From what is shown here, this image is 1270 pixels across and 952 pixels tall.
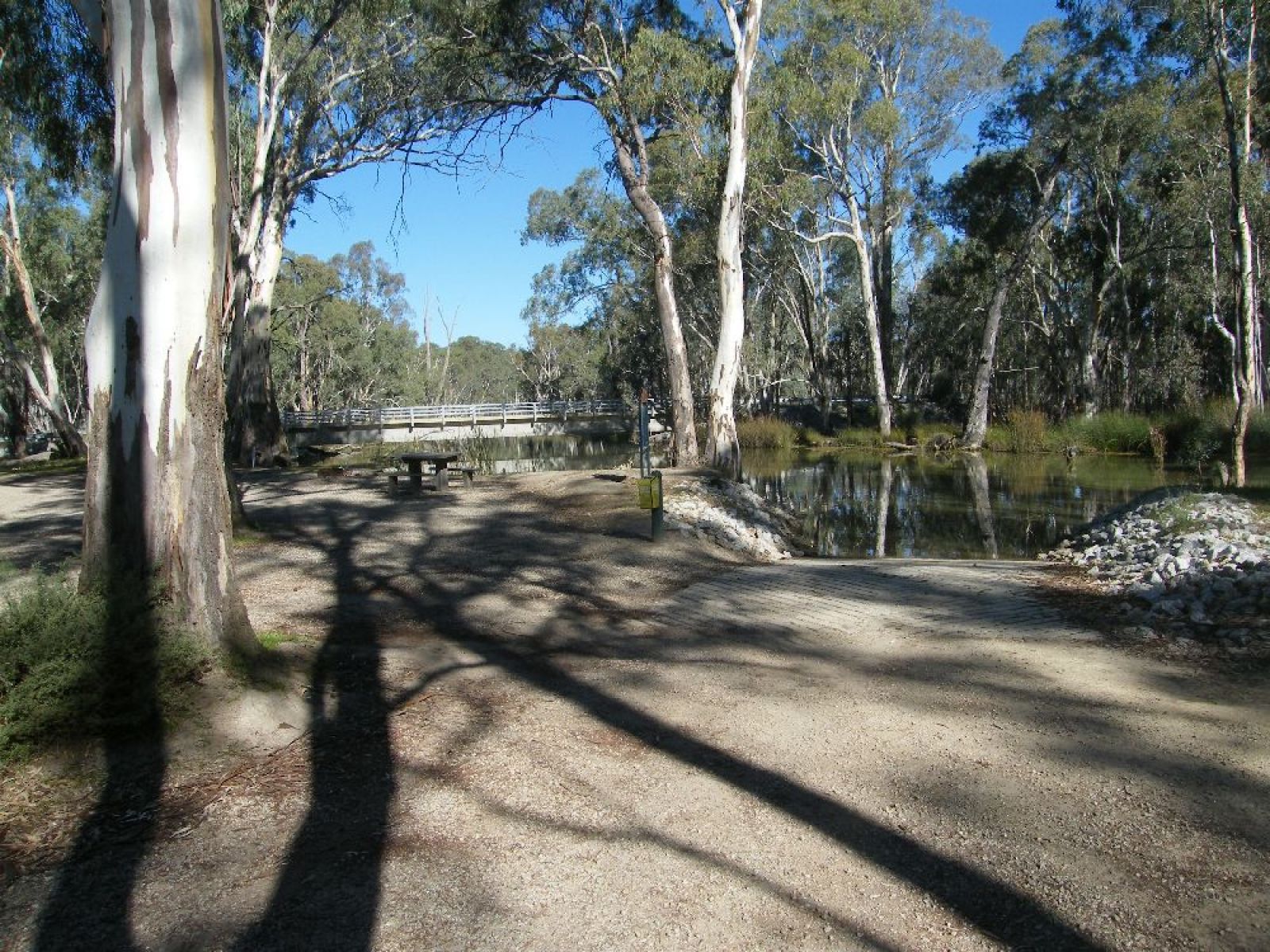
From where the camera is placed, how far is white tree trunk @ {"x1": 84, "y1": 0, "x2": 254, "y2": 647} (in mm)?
3568

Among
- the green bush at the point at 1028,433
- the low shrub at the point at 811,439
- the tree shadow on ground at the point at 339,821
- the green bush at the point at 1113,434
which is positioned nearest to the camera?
the tree shadow on ground at the point at 339,821

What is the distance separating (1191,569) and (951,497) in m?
10.4

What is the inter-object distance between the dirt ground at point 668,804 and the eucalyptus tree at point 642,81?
33.1 feet

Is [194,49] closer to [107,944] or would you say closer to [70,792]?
[70,792]

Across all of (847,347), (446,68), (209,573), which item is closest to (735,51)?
(446,68)

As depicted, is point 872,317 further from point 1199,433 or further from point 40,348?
point 40,348

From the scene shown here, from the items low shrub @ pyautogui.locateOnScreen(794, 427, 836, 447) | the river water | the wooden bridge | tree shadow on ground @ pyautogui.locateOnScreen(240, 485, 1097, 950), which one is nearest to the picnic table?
the river water

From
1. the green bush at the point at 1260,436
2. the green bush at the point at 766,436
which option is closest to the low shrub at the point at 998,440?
the green bush at the point at 766,436

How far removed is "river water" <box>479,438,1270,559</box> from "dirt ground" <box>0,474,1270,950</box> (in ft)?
20.3

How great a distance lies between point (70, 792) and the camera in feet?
9.57

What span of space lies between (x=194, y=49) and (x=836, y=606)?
16.0 ft

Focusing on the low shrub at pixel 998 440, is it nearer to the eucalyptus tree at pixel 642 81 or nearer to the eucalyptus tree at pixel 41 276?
the eucalyptus tree at pixel 642 81

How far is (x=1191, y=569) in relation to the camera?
19.7ft

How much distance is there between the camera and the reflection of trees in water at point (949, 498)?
37.3 ft
